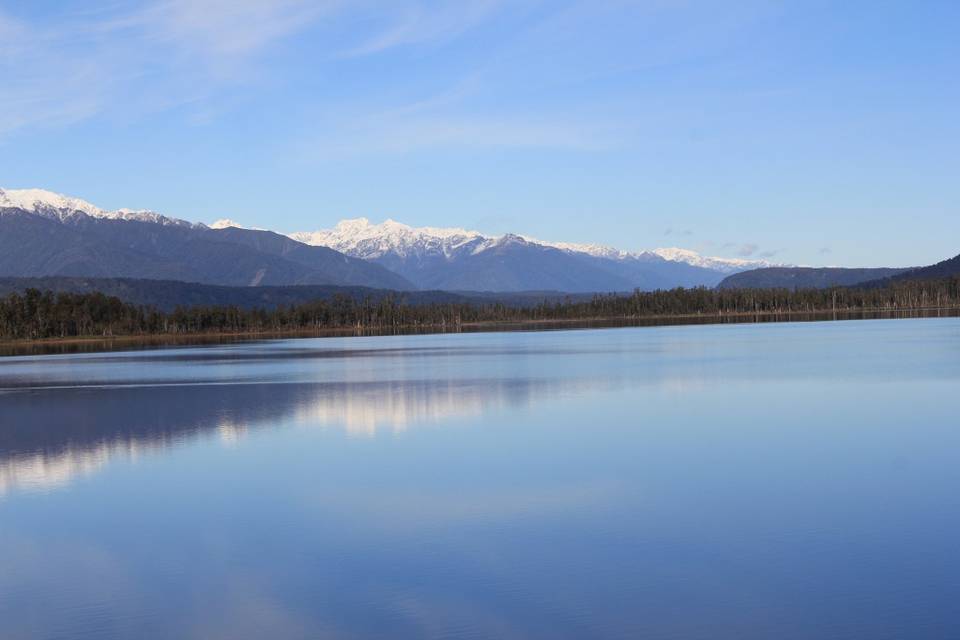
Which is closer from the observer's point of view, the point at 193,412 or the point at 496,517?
the point at 496,517

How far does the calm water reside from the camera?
15.0 metres

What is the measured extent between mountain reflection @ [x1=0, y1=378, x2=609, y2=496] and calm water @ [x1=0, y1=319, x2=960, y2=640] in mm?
249

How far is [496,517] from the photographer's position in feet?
68.7

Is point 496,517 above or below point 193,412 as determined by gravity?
below

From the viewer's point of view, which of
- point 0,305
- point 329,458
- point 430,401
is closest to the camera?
point 329,458

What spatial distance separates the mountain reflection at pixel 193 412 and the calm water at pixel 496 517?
0.25 m

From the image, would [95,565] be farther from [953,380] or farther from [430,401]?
[953,380]

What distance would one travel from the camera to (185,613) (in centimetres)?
1558

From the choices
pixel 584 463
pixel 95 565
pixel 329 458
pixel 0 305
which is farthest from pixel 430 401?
pixel 0 305

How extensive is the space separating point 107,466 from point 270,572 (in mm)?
14519

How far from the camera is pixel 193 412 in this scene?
44438 mm

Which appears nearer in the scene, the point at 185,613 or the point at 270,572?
the point at 185,613

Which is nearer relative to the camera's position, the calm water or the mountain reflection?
the calm water

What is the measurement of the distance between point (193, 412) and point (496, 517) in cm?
2673
